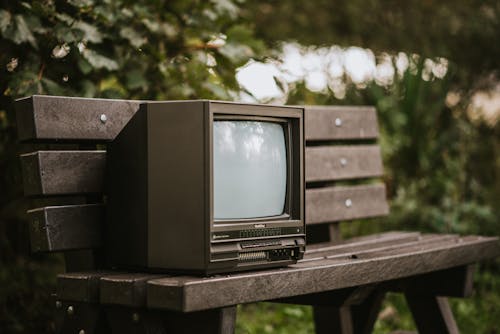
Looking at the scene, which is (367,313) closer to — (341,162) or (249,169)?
(341,162)

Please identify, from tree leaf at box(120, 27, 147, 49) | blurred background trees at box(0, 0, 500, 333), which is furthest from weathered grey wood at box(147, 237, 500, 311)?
tree leaf at box(120, 27, 147, 49)

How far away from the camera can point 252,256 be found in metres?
2.08

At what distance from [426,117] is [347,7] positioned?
2.43 m

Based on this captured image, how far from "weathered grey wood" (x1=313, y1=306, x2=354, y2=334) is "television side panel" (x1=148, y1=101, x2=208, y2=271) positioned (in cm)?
100

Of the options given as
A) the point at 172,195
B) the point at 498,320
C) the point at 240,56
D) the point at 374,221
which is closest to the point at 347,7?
the point at 374,221

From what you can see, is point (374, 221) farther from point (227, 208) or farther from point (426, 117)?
point (227, 208)

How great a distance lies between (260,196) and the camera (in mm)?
2217

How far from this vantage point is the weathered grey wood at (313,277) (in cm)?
182

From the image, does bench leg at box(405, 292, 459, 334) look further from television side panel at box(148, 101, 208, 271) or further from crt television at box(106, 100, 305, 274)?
television side panel at box(148, 101, 208, 271)

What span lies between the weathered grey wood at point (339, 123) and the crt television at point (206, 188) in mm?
915

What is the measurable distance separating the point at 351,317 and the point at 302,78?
8.06 feet

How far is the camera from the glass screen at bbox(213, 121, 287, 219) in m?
2.09

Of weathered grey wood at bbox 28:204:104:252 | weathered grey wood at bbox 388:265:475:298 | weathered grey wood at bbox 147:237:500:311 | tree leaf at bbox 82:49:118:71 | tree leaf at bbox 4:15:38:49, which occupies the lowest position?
weathered grey wood at bbox 388:265:475:298

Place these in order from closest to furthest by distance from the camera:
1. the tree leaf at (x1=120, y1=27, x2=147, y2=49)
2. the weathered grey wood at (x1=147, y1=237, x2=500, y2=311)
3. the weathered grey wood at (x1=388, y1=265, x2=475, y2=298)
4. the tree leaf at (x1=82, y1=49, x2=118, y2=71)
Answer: the weathered grey wood at (x1=147, y1=237, x2=500, y2=311), the tree leaf at (x1=82, y1=49, x2=118, y2=71), the tree leaf at (x1=120, y1=27, x2=147, y2=49), the weathered grey wood at (x1=388, y1=265, x2=475, y2=298)
